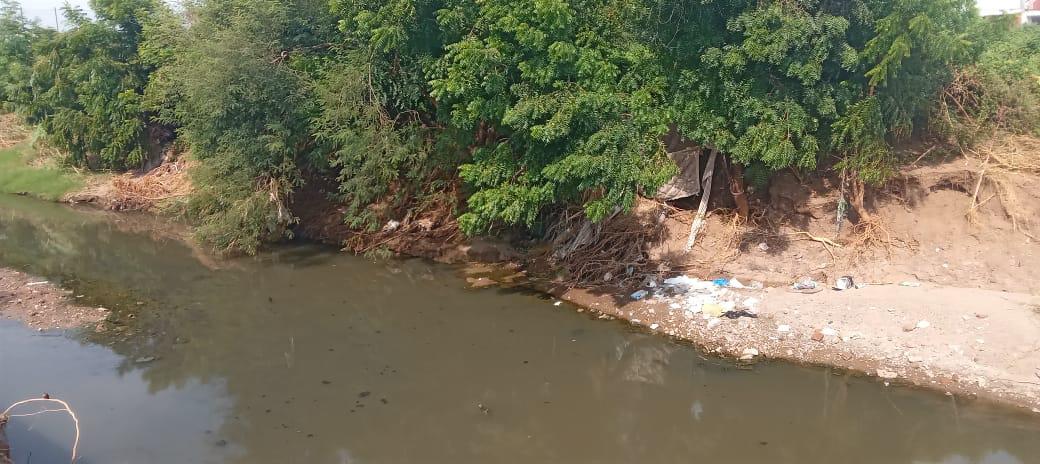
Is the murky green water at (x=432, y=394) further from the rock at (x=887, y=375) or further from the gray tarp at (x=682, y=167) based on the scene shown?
the gray tarp at (x=682, y=167)

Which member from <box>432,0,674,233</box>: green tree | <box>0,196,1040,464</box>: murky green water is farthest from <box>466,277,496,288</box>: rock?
<box>432,0,674,233</box>: green tree

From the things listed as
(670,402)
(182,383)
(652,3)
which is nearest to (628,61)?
(652,3)

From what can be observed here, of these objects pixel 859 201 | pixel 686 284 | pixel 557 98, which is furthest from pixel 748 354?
pixel 557 98

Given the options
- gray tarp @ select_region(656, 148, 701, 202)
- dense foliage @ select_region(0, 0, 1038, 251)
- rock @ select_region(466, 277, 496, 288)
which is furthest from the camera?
rock @ select_region(466, 277, 496, 288)

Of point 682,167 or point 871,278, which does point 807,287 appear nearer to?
point 871,278

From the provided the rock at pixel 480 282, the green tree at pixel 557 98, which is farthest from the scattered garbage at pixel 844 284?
the rock at pixel 480 282

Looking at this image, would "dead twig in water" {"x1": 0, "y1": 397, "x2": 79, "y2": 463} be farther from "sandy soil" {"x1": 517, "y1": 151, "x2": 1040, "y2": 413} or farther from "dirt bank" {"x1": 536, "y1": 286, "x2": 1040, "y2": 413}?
"dirt bank" {"x1": 536, "y1": 286, "x2": 1040, "y2": 413}
